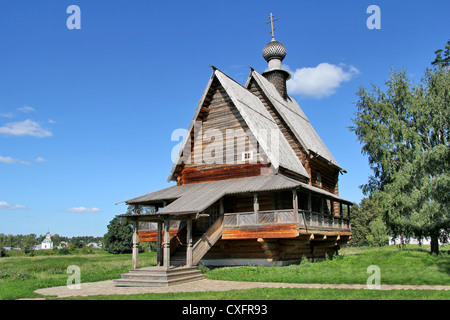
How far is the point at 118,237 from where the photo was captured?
70938mm

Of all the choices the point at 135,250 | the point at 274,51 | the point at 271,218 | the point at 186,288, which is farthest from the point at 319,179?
the point at 186,288

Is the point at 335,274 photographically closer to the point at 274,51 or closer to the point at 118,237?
the point at 274,51

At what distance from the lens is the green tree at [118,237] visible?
70.5 meters

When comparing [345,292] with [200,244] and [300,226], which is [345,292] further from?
[200,244]

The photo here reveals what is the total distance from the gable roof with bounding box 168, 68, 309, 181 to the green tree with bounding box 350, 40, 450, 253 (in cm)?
852

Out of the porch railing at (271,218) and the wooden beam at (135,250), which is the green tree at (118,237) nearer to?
the wooden beam at (135,250)

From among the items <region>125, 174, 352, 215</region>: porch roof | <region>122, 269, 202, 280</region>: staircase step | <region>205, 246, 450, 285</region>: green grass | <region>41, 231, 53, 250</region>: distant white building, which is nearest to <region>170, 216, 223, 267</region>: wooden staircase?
<region>205, 246, 450, 285</region>: green grass

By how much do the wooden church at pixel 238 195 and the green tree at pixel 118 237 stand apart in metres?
48.9

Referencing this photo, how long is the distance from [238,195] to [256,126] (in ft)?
13.6

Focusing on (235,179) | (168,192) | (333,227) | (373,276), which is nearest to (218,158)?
(235,179)

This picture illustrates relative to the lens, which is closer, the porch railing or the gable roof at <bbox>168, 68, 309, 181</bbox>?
the porch railing

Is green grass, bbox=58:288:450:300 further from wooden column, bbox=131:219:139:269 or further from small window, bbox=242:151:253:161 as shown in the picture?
small window, bbox=242:151:253:161

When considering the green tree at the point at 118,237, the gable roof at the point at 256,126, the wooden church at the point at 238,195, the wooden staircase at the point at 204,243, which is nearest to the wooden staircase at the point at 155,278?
the wooden church at the point at 238,195

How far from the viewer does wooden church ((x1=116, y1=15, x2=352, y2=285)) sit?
18.4 metres
